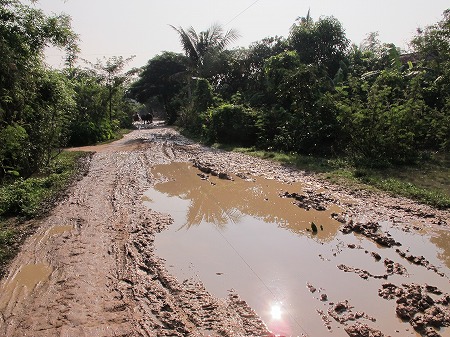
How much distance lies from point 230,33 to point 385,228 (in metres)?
21.8

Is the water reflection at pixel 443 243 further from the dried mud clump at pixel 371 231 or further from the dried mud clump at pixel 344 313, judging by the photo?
the dried mud clump at pixel 344 313

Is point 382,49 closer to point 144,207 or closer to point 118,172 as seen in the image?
point 118,172

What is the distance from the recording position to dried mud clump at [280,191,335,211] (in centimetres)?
677

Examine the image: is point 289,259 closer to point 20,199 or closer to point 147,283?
point 147,283

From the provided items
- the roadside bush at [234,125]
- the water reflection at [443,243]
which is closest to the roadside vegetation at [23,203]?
the water reflection at [443,243]

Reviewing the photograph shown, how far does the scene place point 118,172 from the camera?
34.3 feet

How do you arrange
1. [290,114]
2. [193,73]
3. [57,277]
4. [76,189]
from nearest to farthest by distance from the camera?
[57,277], [76,189], [290,114], [193,73]

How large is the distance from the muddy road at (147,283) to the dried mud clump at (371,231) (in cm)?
2

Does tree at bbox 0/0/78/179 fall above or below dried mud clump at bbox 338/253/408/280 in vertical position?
above

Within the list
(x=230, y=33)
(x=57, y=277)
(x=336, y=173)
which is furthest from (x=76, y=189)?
(x=230, y=33)

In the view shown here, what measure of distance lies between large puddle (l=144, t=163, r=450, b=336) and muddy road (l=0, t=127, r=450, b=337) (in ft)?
0.16

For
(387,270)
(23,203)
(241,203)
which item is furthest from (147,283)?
(23,203)

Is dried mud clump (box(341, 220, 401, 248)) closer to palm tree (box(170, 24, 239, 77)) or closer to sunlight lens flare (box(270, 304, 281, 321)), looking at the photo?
sunlight lens flare (box(270, 304, 281, 321))

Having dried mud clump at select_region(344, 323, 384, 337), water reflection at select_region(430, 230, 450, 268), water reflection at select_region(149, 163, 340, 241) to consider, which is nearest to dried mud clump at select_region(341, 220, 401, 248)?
water reflection at select_region(149, 163, 340, 241)
